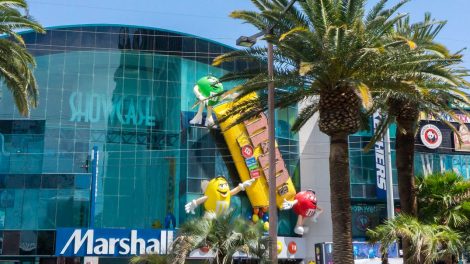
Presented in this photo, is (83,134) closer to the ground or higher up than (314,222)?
higher up

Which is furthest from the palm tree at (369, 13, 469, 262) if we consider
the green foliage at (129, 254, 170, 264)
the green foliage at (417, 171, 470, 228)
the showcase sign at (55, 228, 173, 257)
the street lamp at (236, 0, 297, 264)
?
the showcase sign at (55, 228, 173, 257)

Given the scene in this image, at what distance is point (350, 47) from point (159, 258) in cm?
1020

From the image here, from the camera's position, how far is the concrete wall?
45500 millimetres

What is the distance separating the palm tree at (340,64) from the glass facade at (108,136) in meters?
23.0

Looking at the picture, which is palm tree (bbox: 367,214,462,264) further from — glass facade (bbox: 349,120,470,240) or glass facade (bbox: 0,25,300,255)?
glass facade (bbox: 349,120,470,240)

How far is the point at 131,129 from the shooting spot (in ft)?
143

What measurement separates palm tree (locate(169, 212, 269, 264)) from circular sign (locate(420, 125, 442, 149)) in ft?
105

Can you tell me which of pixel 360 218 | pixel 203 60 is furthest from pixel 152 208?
pixel 360 218

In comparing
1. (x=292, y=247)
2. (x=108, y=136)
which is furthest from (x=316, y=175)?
(x=108, y=136)

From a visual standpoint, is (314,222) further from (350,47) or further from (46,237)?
(350,47)

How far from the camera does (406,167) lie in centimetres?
2138

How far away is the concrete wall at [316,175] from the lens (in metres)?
45.5

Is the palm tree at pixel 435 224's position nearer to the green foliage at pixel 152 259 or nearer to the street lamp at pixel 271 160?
the street lamp at pixel 271 160

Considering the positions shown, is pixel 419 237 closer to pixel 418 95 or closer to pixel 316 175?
pixel 418 95
